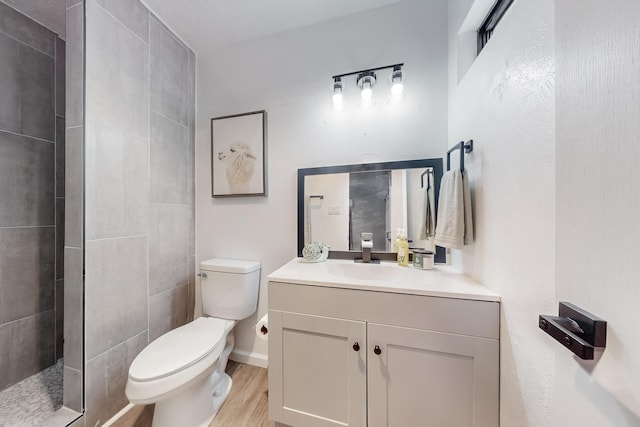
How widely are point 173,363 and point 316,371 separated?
2.26 ft

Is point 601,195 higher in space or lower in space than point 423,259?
higher

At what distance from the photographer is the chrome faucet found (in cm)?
144

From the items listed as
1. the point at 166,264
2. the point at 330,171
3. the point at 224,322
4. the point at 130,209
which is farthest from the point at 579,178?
the point at 166,264

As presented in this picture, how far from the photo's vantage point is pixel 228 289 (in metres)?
1.55

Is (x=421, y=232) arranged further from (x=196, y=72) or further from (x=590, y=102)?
(x=196, y=72)

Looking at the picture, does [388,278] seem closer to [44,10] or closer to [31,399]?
[31,399]

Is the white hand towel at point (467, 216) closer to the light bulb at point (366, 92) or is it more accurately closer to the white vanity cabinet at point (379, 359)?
the white vanity cabinet at point (379, 359)

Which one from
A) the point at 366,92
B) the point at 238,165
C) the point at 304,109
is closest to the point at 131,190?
the point at 238,165

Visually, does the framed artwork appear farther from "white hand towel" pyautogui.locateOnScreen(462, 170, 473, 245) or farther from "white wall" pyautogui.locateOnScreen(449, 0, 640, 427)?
"white wall" pyautogui.locateOnScreen(449, 0, 640, 427)

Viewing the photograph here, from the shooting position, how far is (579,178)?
42 centimetres

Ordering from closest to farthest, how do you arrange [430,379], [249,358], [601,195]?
[601,195] → [430,379] → [249,358]

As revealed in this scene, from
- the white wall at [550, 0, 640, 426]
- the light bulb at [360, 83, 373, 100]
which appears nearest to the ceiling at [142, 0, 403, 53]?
the light bulb at [360, 83, 373, 100]

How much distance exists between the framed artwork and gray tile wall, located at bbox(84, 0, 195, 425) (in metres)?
0.24

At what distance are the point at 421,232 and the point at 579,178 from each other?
96 cm
